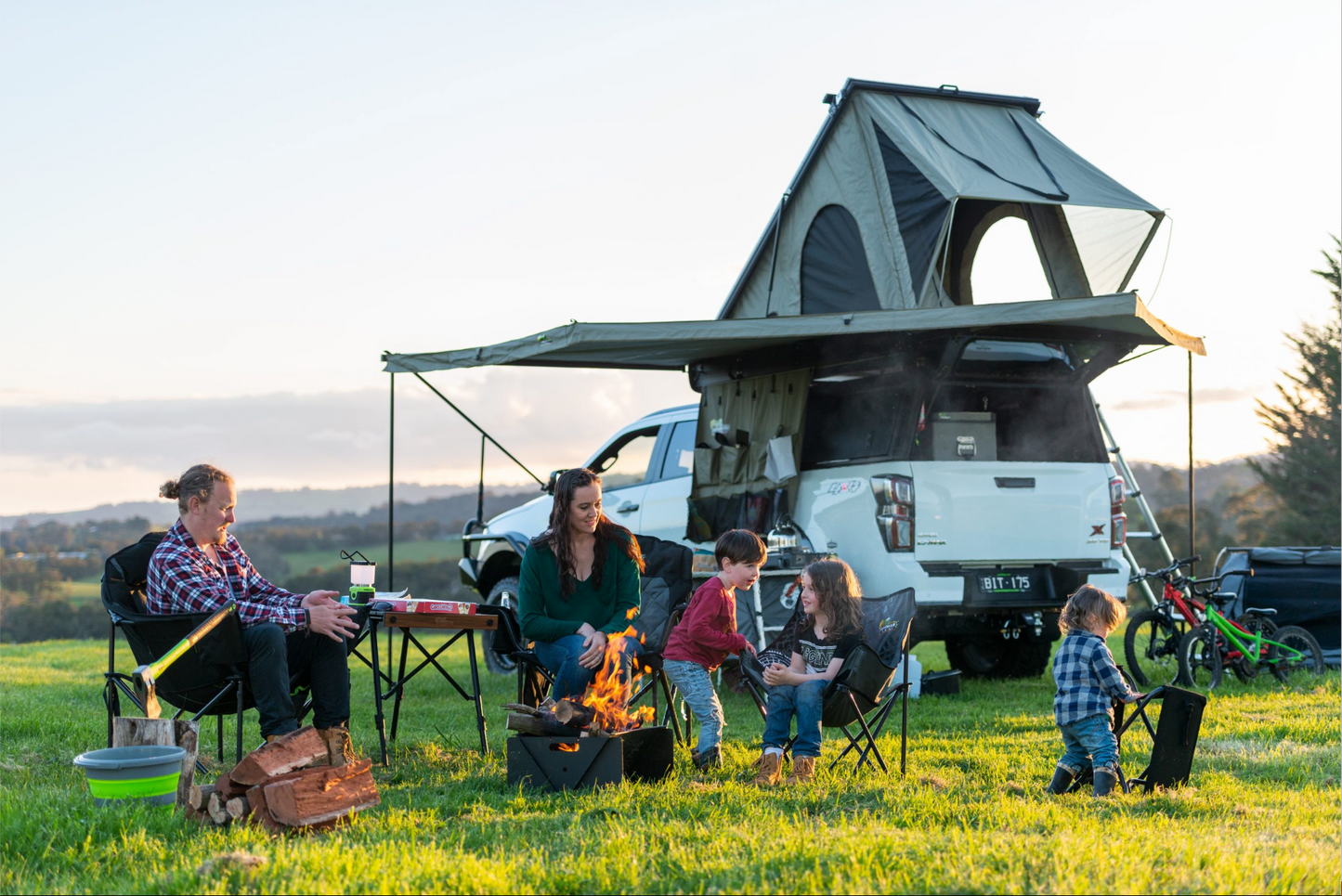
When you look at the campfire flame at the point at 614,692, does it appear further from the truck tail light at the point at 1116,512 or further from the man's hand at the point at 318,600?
the truck tail light at the point at 1116,512

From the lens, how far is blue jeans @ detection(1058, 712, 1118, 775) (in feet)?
14.0

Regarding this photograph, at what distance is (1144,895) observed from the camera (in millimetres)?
2711

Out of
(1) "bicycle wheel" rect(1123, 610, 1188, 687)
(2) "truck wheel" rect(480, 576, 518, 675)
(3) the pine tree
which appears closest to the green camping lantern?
(2) "truck wheel" rect(480, 576, 518, 675)

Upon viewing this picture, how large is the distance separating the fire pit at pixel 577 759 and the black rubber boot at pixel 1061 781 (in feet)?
4.53

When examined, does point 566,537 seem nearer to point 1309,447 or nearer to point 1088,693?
point 1088,693

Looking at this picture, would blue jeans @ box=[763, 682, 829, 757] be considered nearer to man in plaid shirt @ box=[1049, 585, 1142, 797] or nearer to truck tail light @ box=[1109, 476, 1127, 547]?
man in plaid shirt @ box=[1049, 585, 1142, 797]

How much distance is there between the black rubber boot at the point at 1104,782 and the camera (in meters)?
4.20

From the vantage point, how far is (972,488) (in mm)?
6742

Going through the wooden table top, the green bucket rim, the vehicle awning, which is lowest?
the green bucket rim

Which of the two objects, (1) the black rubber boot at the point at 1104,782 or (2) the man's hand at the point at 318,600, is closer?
(1) the black rubber boot at the point at 1104,782

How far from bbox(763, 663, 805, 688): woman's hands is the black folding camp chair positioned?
1939 millimetres

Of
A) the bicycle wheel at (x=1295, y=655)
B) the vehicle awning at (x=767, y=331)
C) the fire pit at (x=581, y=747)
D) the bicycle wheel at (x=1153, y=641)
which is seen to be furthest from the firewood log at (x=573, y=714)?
the bicycle wheel at (x=1295, y=655)

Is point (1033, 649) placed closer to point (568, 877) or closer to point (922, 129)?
point (922, 129)

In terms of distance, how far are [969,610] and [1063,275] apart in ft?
8.86
